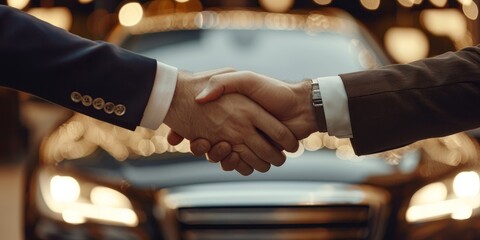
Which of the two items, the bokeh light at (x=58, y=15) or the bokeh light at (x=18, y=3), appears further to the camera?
the bokeh light at (x=58, y=15)

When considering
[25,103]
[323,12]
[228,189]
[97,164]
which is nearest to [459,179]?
[228,189]

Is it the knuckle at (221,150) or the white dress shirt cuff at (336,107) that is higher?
the white dress shirt cuff at (336,107)

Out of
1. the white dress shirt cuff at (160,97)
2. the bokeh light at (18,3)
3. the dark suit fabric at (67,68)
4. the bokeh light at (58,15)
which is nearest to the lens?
the dark suit fabric at (67,68)

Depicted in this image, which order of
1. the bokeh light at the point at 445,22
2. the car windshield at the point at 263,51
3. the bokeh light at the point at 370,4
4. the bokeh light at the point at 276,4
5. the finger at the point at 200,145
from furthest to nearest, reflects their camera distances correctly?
the bokeh light at the point at 370,4 < the bokeh light at the point at 445,22 < the bokeh light at the point at 276,4 < the car windshield at the point at 263,51 < the finger at the point at 200,145

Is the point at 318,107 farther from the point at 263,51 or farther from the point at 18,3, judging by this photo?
the point at 18,3

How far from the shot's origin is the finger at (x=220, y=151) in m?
4.59

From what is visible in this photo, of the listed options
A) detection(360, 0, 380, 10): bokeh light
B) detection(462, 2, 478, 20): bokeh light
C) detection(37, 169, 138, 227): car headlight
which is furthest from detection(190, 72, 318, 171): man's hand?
detection(360, 0, 380, 10): bokeh light

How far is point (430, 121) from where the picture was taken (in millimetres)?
4180

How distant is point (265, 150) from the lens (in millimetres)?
4539

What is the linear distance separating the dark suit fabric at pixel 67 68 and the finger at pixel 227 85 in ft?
0.76

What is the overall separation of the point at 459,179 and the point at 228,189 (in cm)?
107

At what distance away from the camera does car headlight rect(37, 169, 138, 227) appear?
5.02 meters

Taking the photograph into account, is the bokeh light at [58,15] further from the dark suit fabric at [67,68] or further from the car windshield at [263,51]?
the dark suit fabric at [67,68]

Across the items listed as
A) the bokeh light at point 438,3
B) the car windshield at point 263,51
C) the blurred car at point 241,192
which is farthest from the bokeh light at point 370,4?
the blurred car at point 241,192
